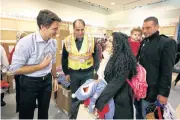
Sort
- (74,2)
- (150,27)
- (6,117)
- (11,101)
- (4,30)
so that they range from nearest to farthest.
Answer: (150,27), (6,117), (11,101), (4,30), (74,2)

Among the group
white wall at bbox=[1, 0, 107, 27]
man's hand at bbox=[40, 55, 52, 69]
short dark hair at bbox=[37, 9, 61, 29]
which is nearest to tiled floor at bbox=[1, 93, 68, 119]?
man's hand at bbox=[40, 55, 52, 69]

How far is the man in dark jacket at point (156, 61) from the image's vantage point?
4.82ft

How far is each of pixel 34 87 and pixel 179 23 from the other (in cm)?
578

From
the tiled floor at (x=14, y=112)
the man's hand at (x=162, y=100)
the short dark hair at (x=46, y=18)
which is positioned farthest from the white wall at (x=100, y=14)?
the man's hand at (x=162, y=100)

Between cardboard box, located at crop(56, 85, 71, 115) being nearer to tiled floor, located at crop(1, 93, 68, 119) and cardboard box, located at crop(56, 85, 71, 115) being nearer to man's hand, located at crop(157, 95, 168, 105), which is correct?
tiled floor, located at crop(1, 93, 68, 119)

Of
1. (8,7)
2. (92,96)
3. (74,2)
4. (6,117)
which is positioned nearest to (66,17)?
(74,2)

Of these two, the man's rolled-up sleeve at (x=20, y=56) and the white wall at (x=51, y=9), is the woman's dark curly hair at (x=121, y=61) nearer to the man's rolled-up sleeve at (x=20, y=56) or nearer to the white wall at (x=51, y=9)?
the man's rolled-up sleeve at (x=20, y=56)

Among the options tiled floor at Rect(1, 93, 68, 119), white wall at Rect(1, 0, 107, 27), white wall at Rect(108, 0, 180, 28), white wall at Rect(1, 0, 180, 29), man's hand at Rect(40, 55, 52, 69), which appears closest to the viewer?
man's hand at Rect(40, 55, 52, 69)

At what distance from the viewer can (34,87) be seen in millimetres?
1421

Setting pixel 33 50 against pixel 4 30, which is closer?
pixel 33 50

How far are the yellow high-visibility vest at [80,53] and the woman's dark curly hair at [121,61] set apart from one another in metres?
0.83

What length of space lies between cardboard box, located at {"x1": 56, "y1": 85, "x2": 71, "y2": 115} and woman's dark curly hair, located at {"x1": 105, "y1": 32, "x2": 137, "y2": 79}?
1418 mm

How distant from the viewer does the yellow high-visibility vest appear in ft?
6.67

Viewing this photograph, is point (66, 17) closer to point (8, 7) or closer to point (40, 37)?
point (8, 7)
